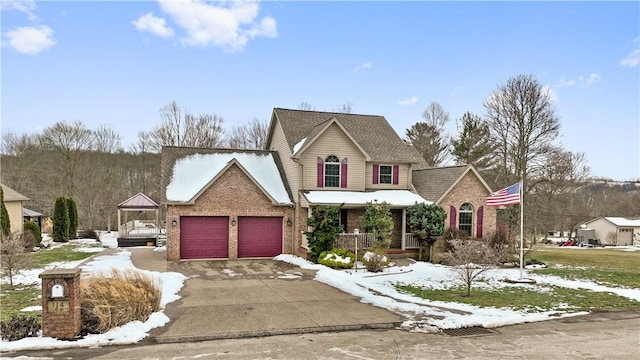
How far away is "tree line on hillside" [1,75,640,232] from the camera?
95.2 feet

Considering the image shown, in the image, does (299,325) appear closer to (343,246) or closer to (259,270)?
(259,270)

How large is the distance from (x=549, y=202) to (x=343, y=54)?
88.4 feet

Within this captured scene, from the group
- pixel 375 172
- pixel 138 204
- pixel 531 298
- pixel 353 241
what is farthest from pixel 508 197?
pixel 138 204

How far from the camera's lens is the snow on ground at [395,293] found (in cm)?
809

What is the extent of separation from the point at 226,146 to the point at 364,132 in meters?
23.3

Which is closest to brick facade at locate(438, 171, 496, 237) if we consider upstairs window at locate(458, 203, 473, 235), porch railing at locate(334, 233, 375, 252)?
upstairs window at locate(458, 203, 473, 235)

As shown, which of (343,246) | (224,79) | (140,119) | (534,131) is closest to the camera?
(343,246)

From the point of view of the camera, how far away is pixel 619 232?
51406mm

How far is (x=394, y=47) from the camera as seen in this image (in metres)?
20.0

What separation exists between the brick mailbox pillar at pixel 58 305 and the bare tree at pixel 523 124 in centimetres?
2828

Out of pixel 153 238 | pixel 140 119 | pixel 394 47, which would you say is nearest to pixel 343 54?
pixel 394 47

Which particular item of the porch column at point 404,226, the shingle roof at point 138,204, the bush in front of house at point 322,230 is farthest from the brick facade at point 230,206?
the shingle roof at point 138,204

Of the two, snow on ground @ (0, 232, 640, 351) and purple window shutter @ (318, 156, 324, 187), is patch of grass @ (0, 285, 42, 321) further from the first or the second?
purple window shutter @ (318, 156, 324, 187)

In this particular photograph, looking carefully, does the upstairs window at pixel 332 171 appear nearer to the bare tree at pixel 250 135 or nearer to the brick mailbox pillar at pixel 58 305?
the brick mailbox pillar at pixel 58 305
